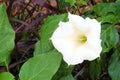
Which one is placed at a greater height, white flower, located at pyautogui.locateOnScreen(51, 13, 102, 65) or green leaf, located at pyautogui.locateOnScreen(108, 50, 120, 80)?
white flower, located at pyautogui.locateOnScreen(51, 13, 102, 65)

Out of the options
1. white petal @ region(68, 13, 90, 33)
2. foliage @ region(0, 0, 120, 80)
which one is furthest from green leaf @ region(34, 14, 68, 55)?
white petal @ region(68, 13, 90, 33)

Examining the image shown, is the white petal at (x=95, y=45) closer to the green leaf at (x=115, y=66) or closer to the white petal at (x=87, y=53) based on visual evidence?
the white petal at (x=87, y=53)

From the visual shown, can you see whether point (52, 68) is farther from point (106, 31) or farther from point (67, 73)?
point (106, 31)

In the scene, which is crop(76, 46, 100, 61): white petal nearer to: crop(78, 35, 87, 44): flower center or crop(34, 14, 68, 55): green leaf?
crop(78, 35, 87, 44): flower center

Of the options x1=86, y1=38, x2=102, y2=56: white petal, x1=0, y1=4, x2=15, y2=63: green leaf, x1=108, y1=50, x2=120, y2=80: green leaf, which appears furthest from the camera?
x1=108, y1=50, x2=120, y2=80: green leaf

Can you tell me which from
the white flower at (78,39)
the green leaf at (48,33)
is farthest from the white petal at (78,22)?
the green leaf at (48,33)

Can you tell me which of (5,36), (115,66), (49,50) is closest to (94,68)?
(115,66)

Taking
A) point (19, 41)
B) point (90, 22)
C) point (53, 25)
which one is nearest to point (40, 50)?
point (53, 25)
